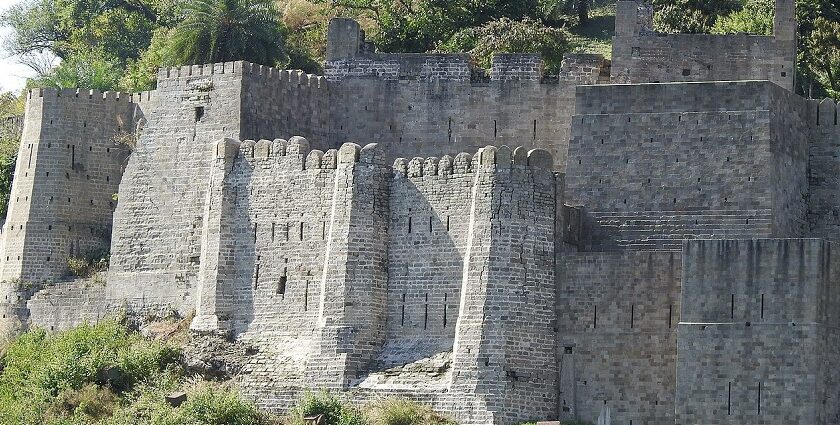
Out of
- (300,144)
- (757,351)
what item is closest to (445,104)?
(300,144)

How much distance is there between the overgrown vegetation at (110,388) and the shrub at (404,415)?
2.84 metres

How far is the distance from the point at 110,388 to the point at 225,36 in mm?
12401

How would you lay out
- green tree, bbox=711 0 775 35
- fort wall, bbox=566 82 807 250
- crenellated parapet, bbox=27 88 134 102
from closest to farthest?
fort wall, bbox=566 82 807 250 < crenellated parapet, bbox=27 88 134 102 < green tree, bbox=711 0 775 35

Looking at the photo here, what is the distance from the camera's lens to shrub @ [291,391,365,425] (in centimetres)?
5434

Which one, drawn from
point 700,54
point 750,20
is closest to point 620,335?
point 700,54

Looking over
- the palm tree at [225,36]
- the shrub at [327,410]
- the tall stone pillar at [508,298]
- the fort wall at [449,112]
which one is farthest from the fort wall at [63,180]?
the tall stone pillar at [508,298]

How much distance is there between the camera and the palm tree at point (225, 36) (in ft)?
219

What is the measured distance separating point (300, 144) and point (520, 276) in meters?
6.59

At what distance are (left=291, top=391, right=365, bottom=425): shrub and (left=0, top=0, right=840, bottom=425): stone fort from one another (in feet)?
2.23

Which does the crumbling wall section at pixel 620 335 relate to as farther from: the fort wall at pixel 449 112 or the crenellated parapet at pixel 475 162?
the fort wall at pixel 449 112

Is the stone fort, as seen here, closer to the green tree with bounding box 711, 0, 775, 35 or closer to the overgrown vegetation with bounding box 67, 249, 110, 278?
the overgrown vegetation with bounding box 67, 249, 110, 278

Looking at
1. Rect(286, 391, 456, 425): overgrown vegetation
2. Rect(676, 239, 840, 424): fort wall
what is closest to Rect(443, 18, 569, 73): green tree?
Rect(286, 391, 456, 425): overgrown vegetation

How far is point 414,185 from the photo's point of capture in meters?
57.0

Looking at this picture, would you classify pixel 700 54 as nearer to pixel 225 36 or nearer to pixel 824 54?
pixel 824 54
